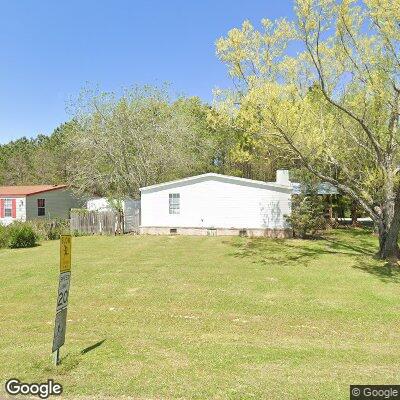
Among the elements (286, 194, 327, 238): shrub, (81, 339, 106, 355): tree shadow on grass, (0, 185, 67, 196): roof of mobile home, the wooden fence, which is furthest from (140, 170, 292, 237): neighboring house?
(81, 339, 106, 355): tree shadow on grass

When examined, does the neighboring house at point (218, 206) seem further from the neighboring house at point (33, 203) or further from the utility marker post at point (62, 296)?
the utility marker post at point (62, 296)

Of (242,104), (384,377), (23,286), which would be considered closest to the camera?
(384,377)

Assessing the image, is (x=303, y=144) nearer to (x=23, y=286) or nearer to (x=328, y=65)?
(x=328, y=65)

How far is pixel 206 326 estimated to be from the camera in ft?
26.1

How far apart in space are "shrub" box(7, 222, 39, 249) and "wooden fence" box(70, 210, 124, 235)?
4.08m

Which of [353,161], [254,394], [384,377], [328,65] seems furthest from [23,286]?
[353,161]

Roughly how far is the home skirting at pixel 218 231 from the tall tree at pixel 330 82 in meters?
6.39

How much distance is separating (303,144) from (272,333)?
37.9ft

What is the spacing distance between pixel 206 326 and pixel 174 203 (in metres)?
16.9

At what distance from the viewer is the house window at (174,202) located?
24.6 metres

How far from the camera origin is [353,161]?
21484 millimetres

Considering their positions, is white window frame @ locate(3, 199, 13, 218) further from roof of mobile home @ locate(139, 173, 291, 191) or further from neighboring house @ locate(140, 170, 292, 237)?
roof of mobile home @ locate(139, 173, 291, 191)

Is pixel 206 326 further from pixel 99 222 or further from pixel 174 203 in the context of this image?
pixel 99 222
